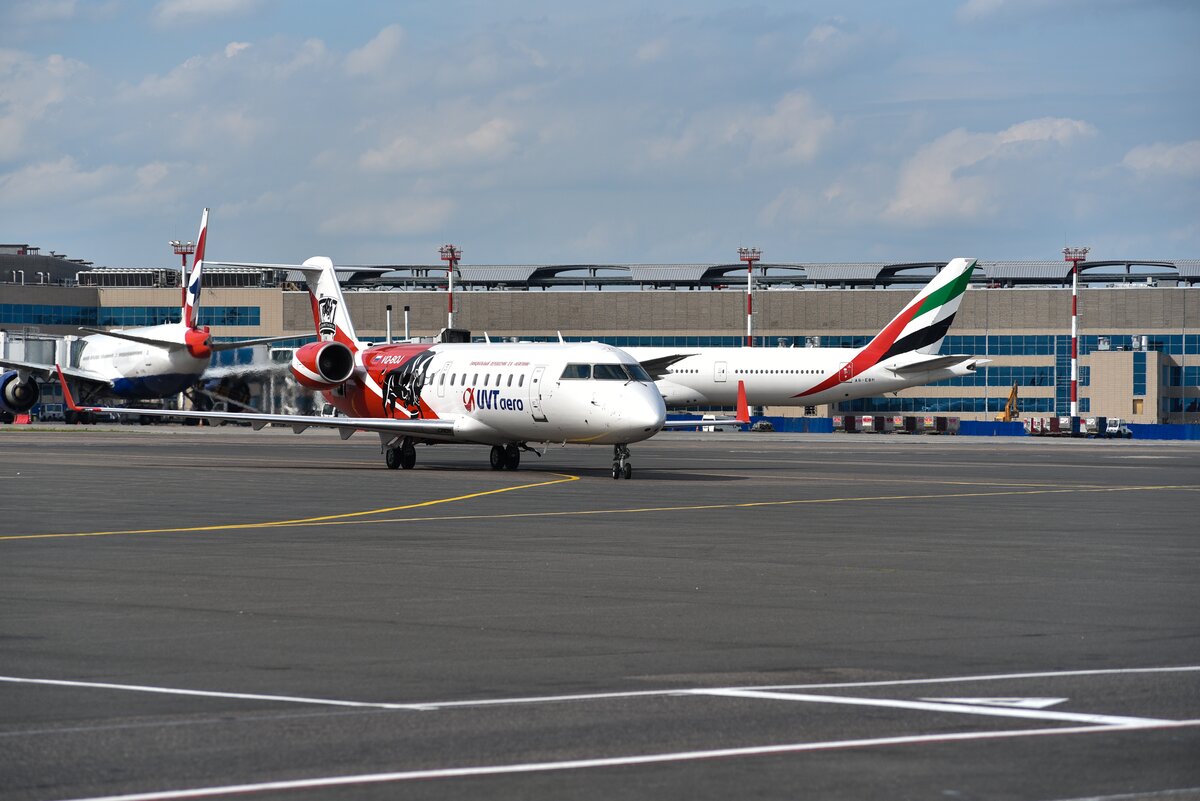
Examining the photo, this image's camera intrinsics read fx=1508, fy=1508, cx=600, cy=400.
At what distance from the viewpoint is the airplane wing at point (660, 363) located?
274 ft

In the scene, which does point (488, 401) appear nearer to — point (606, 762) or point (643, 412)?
point (643, 412)

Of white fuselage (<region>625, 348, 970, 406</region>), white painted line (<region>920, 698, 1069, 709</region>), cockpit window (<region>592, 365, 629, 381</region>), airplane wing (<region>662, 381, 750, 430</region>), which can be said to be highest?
white fuselage (<region>625, 348, 970, 406</region>)

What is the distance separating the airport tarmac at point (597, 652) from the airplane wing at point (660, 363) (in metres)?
54.2

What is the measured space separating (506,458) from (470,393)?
256cm

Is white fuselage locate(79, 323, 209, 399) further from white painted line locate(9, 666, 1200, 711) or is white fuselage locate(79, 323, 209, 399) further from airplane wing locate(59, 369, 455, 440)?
white painted line locate(9, 666, 1200, 711)

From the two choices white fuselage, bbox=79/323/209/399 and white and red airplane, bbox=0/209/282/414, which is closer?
white and red airplane, bbox=0/209/282/414

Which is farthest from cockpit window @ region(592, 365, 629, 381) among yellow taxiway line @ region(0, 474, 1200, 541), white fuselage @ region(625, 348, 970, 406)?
white fuselage @ region(625, 348, 970, 406)

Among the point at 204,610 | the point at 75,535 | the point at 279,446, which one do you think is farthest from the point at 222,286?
the point at 204,610

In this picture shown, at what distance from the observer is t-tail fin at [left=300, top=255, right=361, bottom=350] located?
50.2 m

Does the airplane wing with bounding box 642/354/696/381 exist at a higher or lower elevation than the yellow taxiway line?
higher

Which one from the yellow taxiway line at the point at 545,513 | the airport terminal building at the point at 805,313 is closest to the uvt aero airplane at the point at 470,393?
the yellow taxiway line at the point at 545,513

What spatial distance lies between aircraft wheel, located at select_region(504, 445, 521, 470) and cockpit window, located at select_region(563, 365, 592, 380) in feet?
16.7

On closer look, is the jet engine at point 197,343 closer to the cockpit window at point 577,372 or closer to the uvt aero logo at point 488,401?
the uvt aero logo at point 488,401

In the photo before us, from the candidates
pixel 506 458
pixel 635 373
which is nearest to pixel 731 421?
pixel 635 373
